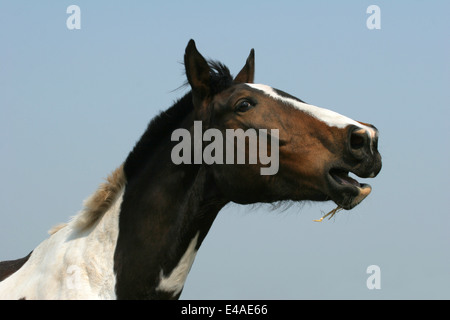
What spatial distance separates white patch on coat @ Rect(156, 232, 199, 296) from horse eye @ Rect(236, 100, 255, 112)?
4.08 feet

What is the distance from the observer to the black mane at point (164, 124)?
6199 millimetres

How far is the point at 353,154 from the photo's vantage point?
540 cm

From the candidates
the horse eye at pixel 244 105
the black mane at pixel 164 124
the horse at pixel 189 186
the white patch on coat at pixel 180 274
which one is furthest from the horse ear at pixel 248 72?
the white patch on coat at pixel 180 274

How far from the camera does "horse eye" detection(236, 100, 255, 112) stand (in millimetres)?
5926

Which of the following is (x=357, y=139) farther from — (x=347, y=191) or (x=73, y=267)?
(x=73, y=267)

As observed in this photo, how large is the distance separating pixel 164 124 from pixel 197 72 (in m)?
0.61

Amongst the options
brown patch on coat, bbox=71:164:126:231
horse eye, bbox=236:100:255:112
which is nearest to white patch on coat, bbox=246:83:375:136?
horse eye, bbox=236:100:255:112

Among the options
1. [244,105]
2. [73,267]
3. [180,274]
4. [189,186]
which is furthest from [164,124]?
[73,267]

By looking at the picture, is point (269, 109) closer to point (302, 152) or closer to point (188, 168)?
point (302, 152)

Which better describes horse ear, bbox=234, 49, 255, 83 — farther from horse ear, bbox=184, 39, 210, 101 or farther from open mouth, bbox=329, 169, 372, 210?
open mouth, bbox=329, 169, 372, 210

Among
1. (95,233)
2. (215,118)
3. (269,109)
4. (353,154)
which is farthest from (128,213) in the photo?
(353,154)

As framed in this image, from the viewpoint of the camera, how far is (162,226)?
575cm

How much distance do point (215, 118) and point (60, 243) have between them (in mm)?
1919

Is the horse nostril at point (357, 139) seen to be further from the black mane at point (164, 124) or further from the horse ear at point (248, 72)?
the horse ear at point (248, 72)
